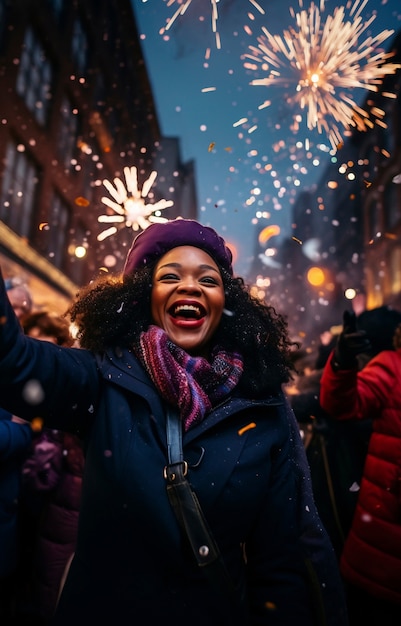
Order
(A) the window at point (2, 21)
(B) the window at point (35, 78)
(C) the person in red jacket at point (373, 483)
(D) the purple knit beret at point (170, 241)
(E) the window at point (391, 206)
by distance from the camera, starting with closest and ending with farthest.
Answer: (D) the purple knit beret at point (170, 241), (C) the person in red jacket at point (373, 483), (A) the window at point (2, 21), (B) the window at point (35, 78), (E) the window at point (391, 206)

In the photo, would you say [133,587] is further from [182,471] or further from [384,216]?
[384,216]

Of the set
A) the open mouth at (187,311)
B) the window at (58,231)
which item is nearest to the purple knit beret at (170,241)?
the open mouth at (187,311)

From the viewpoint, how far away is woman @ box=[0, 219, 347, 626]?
55.0 inches

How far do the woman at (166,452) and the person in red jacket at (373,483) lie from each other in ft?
1.94

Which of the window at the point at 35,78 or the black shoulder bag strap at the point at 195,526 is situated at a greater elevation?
the window at the point at 35,78

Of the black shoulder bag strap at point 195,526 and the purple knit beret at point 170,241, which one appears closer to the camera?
the black shoulder bag strap at point 195,526

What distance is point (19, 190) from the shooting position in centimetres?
1292

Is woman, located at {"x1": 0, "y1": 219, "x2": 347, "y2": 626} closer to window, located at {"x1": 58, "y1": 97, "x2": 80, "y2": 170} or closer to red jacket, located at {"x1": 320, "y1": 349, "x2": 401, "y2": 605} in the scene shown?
red jacket, located at {"x1": 320, "y1": 349, "x2": 401, "y2": 605}

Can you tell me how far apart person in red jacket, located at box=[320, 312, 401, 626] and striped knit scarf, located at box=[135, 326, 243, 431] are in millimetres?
869

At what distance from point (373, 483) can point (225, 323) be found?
1.43 metres

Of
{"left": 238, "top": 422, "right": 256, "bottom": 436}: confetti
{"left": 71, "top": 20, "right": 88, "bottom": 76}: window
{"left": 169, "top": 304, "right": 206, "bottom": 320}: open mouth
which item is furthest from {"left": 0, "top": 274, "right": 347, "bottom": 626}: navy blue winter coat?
{"left": 71, "top": 20, "right": 88, "bottom": 76}: window

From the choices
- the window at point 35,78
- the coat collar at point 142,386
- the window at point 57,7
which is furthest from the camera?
the window at point 57,7

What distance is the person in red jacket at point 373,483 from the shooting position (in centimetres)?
227

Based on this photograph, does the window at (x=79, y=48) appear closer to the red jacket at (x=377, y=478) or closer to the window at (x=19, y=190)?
the window at (x=19, y=190)
